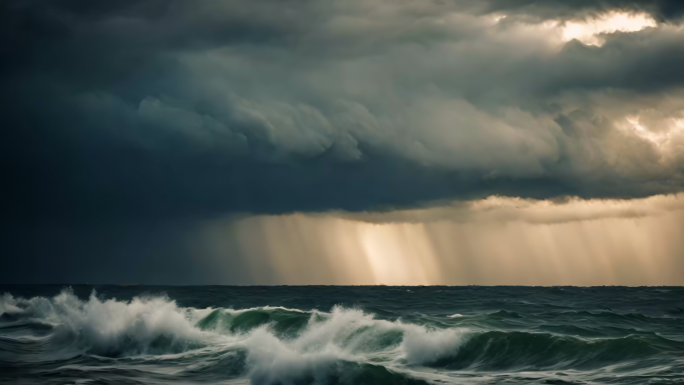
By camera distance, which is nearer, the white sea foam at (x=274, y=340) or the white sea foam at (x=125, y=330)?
the white sea foam at (x=274, y=340)

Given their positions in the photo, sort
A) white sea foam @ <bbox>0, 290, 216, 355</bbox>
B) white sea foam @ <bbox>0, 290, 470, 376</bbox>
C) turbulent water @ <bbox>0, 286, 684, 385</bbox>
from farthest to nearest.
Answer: white sea foam @ <bbox>0, 290, 216, 355</bbox>, white sea foam @ <bbox>0, 290, 470, 376</bbox>, turbulent water @ <bbox>0, 286, 684, 385</bbox>

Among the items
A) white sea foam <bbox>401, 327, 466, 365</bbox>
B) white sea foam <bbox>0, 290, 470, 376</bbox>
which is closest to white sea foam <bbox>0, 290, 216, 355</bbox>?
white sea foam <bbox>0, 290, 470, 376</bbox>

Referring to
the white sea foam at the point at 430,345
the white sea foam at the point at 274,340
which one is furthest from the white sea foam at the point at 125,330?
the white sea foam at the point at 430,345

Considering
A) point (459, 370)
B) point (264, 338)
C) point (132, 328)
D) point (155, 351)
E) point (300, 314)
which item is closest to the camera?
point (459, 370)

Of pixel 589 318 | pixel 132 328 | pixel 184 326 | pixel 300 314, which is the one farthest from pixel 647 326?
pixel 132 328

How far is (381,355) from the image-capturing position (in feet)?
78.8

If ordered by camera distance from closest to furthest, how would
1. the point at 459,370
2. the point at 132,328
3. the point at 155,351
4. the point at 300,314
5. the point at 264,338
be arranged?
1. the point at 459,370
2. the point at 264,338
3. the point at 155,351
4. the point at 132,328
5. the point at 300,314

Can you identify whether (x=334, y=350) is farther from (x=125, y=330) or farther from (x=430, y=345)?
(x=125, y=330)

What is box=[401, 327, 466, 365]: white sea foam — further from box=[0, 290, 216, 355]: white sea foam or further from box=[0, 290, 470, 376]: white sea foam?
box=[0, 290, 216, 355]: white sea foam

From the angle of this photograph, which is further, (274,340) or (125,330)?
(125,330)

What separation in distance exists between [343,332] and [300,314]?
6.63 m

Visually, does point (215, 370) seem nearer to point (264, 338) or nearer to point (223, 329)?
point (264, 338)

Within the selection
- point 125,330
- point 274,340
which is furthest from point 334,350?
point 125,330

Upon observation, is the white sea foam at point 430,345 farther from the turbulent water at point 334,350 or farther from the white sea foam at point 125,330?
the white sea foam at point 125,330
